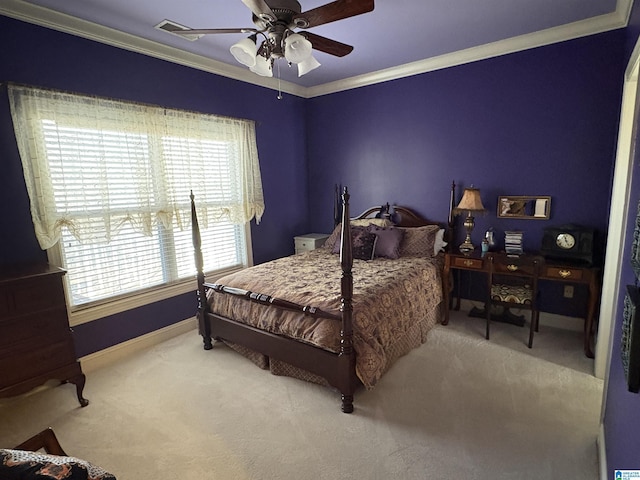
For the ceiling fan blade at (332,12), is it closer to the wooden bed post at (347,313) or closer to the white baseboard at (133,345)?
the wooden bed post at (347,313)

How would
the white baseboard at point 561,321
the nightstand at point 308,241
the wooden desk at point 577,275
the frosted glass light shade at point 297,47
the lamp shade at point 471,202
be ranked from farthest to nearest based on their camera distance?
the nightstand at point 308,241 < the lamp shade at point 471,202 < the white baseboard at point 561,321 < the wooden desk at point 577,275 < the frosted glass light shade at point 297,47

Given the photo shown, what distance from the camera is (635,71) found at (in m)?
2.12

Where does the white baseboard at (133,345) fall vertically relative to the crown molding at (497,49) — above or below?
below

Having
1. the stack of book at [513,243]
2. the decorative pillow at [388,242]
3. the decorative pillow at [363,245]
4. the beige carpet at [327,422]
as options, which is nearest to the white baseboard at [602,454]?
the beige carpet at [327,422]

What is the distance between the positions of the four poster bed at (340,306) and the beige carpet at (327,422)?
0.72 feet

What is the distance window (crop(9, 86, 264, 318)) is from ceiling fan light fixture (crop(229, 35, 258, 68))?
1.49m

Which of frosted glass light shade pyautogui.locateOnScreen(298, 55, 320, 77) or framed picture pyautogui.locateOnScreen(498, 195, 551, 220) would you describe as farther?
framed picture pyautogui.locateOnScreen(498, 195, 551, 220)

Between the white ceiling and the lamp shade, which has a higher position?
the white ceiling

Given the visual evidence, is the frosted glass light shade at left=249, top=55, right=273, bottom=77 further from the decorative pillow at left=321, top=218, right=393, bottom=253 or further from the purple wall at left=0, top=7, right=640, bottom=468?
the decorative pillow at left=321, top=218, right=393, bottom=253

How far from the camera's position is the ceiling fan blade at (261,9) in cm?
167

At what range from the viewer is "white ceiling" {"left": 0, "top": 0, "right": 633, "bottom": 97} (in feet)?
8.15

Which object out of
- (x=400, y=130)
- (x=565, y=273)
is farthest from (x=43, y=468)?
(x=400, y=130)

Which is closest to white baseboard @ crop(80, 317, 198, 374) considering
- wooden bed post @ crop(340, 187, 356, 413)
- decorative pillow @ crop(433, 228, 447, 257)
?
wooden bed post @ crop(340, 187, 356, 413)

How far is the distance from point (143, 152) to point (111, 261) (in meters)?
1.01
